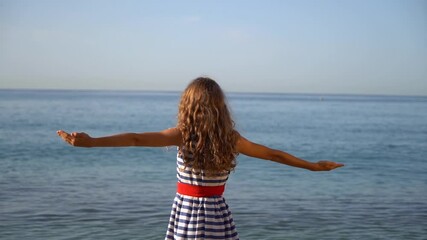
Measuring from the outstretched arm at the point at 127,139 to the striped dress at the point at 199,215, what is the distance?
153 millimetres

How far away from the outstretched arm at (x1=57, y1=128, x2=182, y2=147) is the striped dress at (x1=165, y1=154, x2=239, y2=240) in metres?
0.15

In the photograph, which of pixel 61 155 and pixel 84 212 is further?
pixel 61 155

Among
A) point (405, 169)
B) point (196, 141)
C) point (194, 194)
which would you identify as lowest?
point (405, 169)

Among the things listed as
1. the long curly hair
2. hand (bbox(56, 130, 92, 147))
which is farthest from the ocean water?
hand (bbox(56, 130, 92, 147))

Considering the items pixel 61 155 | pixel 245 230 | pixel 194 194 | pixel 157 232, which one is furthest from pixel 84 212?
pixel 61 155

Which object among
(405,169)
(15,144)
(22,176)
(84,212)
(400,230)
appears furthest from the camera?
(15,144)

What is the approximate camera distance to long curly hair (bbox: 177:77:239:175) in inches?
151

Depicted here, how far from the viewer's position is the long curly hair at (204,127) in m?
3.84

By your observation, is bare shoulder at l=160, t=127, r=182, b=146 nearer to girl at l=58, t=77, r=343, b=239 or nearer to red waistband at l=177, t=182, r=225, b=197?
girl at l=58, t=77, r=343, b=239

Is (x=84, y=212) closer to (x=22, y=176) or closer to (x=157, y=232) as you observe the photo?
(x=157, y=232)

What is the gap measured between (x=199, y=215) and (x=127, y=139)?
0.61 m

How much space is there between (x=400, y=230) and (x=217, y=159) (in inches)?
246

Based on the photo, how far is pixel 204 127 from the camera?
3.83 metres

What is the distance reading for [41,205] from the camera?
10672 mm
